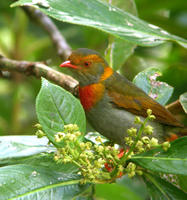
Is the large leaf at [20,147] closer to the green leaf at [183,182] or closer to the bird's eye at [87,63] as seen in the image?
the green leaf at [183,182]

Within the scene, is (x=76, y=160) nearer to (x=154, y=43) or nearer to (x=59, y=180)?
(x=59, y=180)

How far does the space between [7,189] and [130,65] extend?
8.92ft

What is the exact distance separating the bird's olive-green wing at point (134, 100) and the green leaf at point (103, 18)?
0.66 metres

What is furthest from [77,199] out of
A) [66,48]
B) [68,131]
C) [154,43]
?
[66,48]

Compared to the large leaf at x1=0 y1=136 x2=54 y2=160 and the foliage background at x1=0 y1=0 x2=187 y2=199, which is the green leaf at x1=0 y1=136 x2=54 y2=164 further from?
the foliage background at x1=0 y1=0 x2=187 y2=199

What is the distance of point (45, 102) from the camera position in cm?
200

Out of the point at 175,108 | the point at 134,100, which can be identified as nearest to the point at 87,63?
the point at 134,100

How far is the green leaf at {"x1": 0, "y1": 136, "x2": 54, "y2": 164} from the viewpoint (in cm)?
214

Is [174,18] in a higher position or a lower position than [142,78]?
higher

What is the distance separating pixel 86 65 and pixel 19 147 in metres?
1.34

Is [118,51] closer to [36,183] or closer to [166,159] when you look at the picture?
[166,159]

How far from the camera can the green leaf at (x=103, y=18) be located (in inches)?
84.7

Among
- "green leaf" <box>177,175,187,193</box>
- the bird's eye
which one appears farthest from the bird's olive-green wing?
"green leaf" <box>177,175,187,193</box>

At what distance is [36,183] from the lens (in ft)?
5.98
